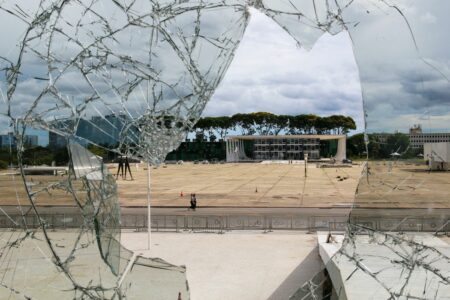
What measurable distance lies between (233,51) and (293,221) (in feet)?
42.9

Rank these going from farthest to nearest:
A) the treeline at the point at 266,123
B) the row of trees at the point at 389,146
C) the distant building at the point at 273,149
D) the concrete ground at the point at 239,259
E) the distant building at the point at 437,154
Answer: the distant building at the point at 273,149, the treeline at the point at 266,123, the concrete ground at the point at 239,259, the distant building at the point at 437,154, the row of trees at the point at 389,146

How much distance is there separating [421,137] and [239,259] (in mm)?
7552

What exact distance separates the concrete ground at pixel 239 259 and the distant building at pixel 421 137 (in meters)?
4.91

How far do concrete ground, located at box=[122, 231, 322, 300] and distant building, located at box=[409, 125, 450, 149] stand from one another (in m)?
4.91

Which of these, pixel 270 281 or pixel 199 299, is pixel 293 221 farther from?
pixel 199 299

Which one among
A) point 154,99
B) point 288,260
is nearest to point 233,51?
point 154,99

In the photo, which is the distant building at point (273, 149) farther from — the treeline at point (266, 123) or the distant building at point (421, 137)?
the distant building at point (421, 137)

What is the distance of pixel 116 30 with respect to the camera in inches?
283

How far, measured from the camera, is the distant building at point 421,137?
7.28 meters

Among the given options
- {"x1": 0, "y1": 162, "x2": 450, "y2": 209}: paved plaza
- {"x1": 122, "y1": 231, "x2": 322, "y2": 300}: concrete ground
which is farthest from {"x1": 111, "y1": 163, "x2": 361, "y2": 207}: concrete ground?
{"x1": 122, "y1": 231, "x2": 322, "y2": 300}: concrete ground

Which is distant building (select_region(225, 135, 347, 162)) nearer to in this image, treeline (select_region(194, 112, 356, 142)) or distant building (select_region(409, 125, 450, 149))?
treeline (select_region(194, 112, 356, 142))

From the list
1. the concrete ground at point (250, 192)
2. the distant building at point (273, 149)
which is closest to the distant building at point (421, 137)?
the concrete ground at point (250, 192)

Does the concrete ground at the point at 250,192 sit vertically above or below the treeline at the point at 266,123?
below

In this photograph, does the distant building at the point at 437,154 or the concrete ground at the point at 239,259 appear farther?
the concrete ground at the point at 239,259
